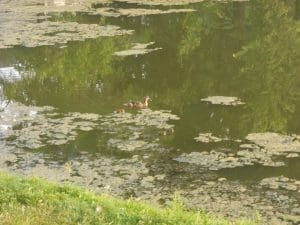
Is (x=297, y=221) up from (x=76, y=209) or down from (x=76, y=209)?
down

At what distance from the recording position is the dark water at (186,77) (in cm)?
1153

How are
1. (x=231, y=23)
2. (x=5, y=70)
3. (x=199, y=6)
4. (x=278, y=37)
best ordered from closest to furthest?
(x=5, y=70)
(x=278, y=37)
(x=231, y=23)
(x=199, y=6)

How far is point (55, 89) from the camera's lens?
14547 millimetres

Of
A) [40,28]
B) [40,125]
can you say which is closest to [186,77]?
[40,125]

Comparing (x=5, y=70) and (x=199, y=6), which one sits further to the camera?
(x=199, y=6)

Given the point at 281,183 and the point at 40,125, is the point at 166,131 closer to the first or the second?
the point at 40,125

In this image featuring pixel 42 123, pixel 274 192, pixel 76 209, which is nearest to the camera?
pixel 76 209

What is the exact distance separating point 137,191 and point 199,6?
17140 mm

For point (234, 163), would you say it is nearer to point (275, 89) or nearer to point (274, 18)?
point (275, 89)

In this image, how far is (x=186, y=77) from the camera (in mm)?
15258

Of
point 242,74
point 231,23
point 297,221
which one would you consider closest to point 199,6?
point 231,23

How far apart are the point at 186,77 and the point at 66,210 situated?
9.70 meters

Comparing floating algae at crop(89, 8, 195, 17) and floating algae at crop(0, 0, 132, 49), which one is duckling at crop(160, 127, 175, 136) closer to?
floating algae at crop(0, 0, 132, 49)

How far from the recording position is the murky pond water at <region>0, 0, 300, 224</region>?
927 centimetres
